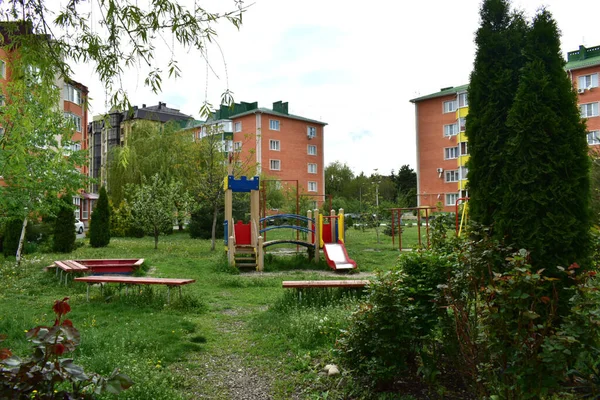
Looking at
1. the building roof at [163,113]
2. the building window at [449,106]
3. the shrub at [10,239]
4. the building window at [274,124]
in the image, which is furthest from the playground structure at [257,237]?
the building roof at [163,113]

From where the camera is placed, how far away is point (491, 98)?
15.0 ft

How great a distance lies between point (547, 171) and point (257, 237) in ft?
38.0

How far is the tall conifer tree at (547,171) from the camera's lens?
→ 13.3 feet

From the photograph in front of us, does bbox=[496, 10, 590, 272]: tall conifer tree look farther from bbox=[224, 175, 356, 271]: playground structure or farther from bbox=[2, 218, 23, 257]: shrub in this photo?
bbox=[2, 218, 23, 257]: shrub

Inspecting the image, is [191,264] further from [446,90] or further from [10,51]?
[446,90]

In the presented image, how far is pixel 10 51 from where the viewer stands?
5270 millimetres

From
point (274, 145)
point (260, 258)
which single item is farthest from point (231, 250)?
point (274, 145)

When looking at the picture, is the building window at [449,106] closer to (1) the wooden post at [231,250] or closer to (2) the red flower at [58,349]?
(1) the wooden post at [231,250]

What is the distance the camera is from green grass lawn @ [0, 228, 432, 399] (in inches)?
184

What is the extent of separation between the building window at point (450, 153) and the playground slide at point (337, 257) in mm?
33218

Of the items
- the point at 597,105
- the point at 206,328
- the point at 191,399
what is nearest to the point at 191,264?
the point at 206,328

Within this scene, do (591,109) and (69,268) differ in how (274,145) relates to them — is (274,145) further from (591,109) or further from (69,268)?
(69,268)

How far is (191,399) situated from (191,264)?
1055 centimetres

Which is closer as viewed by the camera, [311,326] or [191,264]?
[311,326]
